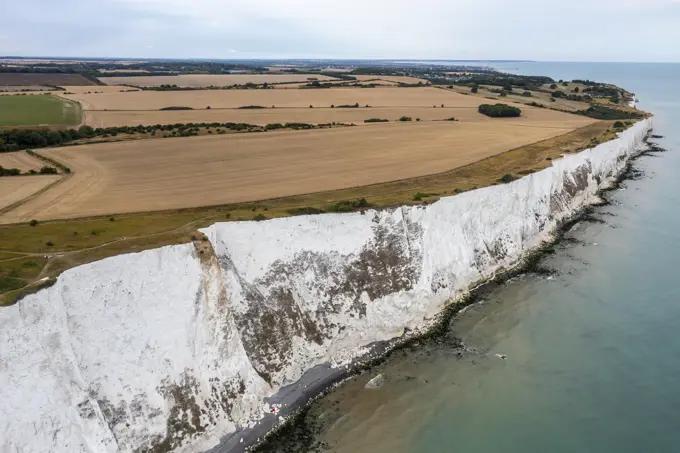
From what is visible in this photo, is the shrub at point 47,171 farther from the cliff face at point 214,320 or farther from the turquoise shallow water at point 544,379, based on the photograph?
the turquoise shallow water at point 544,379

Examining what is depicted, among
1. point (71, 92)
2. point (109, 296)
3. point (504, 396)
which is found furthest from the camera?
point (71, 92)

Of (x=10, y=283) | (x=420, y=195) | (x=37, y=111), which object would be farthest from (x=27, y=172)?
(x=37, y=111)

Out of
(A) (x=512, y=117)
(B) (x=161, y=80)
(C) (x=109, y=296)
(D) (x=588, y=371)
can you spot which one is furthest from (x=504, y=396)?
(B) (x=161, y=80)

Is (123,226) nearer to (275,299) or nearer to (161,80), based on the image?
(275,299)

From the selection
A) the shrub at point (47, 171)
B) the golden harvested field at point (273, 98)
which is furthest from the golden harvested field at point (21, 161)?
the golden harvested field at point (273, 98)

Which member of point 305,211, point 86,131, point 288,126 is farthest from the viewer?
point 288,126

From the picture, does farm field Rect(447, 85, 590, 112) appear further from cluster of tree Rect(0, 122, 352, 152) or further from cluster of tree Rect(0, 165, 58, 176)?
cluster of tree Rect(0, 165, 58, 176)

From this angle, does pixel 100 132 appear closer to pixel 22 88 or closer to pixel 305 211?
pixel 305 211
